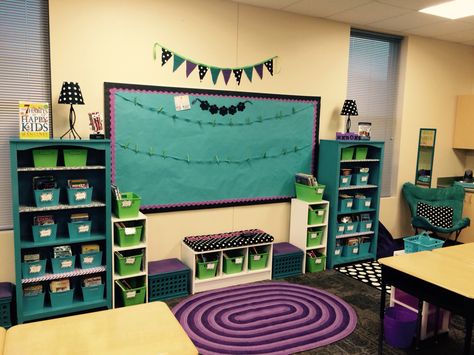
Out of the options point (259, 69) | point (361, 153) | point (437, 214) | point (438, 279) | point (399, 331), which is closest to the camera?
point (438, 279)

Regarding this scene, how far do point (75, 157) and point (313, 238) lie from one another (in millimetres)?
2695

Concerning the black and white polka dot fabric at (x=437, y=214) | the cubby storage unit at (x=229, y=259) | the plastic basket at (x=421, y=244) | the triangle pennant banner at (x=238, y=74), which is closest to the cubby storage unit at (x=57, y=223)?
the cubby storage unit at (x=229, y=259)

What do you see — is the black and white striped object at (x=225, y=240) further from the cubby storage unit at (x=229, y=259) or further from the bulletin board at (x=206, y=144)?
the bulletin board at (x=206, y=144)

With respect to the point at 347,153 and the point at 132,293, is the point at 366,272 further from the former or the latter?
the point at 132,293

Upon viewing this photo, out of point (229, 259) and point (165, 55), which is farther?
point (229, 259)

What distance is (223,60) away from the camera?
13.8 feet

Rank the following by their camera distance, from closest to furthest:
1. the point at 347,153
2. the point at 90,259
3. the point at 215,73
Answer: the point at 90,259 → the point at 215,73 → the point at 347,153

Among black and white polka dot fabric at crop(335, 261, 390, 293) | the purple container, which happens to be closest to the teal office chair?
black and white polka dot fabric at crop(335, 261, 390, 293)

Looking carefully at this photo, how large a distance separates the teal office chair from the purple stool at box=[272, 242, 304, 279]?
1903 millimetres

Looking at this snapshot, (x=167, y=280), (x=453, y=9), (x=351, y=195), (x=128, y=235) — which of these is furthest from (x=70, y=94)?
(x=453, y=9)

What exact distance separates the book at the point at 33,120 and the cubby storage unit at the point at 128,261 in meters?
0.92

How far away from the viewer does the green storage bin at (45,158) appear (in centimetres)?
321

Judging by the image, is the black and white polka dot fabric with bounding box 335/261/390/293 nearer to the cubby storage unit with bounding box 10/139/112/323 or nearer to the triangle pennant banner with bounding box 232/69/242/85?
the triangle pennant banner with bounding box 232/69/242/85

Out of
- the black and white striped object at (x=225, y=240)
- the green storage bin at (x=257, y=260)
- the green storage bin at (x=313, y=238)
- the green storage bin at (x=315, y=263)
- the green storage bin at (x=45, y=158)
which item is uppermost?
the green storage bin at (x=45, y=158)
